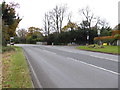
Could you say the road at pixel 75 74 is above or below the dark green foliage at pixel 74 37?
below

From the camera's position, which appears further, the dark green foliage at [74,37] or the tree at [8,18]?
the dark green foliage at [74,37]

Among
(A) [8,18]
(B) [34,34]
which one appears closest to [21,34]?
(B) [34,34]

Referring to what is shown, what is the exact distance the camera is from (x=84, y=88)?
633 cm

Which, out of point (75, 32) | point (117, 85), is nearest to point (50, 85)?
point (117, 85)

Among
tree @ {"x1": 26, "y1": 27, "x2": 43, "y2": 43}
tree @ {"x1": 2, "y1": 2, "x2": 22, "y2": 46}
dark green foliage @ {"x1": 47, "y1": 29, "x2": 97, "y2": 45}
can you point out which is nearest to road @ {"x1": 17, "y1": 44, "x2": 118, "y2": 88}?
tree @ {"x1": 2, "y1": 2, "x2": 22, "y2": 46}

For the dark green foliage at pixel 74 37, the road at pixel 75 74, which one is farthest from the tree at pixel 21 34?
the road at pixel 75 74

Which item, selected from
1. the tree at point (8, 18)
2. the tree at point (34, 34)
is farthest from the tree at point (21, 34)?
the tree at point (8, 18)

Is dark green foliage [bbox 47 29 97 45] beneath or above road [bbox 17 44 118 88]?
above

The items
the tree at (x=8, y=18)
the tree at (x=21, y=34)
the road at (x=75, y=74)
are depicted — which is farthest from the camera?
the tree at (x=21, y=34)

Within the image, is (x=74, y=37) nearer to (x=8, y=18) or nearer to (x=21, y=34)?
(x=8, y=18)

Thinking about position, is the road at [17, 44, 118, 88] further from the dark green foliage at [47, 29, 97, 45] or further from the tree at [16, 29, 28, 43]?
the tree at [16, 29, 28, 43]

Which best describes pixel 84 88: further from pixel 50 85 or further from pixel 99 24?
pixel 99 24

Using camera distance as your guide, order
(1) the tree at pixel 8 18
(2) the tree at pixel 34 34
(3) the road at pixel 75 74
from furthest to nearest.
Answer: (2) the tree at pixel 34 34 < (1) the tree at pixel 8 18 < (3) the road at pixel 75 74

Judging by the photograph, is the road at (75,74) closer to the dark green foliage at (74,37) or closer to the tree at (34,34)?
the dark green foliage at (74,37)
